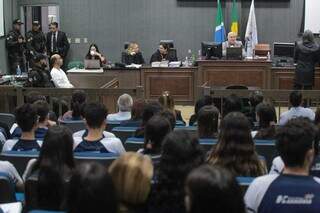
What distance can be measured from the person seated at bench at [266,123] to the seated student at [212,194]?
3.02m

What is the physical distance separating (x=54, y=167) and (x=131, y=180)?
0.84 meters

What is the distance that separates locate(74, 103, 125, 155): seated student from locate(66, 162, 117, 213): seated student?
2403 mm

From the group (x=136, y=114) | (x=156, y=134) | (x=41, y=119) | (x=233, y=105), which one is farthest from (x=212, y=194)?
(x=233, y=105)

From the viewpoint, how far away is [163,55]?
483 inches

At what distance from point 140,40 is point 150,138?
10795 mm

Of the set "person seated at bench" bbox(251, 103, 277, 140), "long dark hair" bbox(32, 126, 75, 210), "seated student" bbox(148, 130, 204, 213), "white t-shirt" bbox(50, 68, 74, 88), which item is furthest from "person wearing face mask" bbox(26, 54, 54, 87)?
"seated student" bbox(148, 130, 204, 213)

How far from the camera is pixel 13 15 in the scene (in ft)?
47.1

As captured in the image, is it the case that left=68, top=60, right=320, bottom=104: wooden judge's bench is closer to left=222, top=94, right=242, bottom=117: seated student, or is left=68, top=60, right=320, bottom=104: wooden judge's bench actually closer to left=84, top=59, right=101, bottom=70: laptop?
left=84, top=59, right=101, bottom=70: laptop

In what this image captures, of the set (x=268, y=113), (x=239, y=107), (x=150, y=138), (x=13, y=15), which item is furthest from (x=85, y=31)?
(x=150, y=138)

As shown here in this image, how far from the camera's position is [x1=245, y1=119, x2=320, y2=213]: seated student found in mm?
2484

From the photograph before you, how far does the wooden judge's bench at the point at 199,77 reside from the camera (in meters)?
11.4

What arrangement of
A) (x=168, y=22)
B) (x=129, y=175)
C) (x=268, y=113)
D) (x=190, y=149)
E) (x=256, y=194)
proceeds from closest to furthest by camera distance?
(x=129, y=175) < (x=256, y=194) < (x=190, y=149) < (x=268, y=113) < (x=168, y=22)

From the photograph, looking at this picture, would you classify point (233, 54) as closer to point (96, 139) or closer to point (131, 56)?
point (131, 56)

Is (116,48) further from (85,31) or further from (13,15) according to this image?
(13,15)
